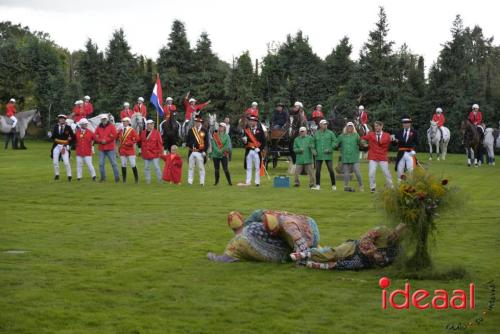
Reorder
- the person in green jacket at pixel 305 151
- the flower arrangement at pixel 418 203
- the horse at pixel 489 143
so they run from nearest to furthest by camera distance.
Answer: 1. the flower arrangement at pixel 418 203
2. the person in green jacket at pixel 305 151
3. the horse at pixel 489 143

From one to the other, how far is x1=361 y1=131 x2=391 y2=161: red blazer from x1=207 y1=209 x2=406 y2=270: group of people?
A: 31.8ft

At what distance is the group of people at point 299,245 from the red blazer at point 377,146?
9681 millimetres

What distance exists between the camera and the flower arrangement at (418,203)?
361 inches

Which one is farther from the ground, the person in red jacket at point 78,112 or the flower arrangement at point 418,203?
the person in red jacket at point 78,112

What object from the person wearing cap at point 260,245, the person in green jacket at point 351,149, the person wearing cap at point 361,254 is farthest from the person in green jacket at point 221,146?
the person wearing cap at point 361,254

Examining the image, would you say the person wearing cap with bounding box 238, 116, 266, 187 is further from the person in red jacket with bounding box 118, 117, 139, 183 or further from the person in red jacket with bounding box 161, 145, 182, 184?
the person in red jacket with bounding box 118, 117, 139, 183

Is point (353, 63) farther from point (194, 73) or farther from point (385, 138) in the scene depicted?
point (385, 138)

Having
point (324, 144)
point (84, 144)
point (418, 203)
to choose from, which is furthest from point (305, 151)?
point (418, 203)

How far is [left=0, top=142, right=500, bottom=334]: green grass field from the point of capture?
24.7 ft

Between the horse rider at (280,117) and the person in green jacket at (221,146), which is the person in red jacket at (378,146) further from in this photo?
the horse rider at (280,117)

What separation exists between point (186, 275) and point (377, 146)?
36.3 ft

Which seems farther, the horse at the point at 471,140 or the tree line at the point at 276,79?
the tree line at the point at 276,79

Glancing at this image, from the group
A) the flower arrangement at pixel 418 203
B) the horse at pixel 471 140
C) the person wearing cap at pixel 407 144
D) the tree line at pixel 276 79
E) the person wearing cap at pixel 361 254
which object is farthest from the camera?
the tree line at pixel 276 79

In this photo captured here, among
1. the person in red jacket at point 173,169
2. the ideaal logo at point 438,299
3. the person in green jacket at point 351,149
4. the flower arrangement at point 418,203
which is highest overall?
the person in green jacket at point 351,149
